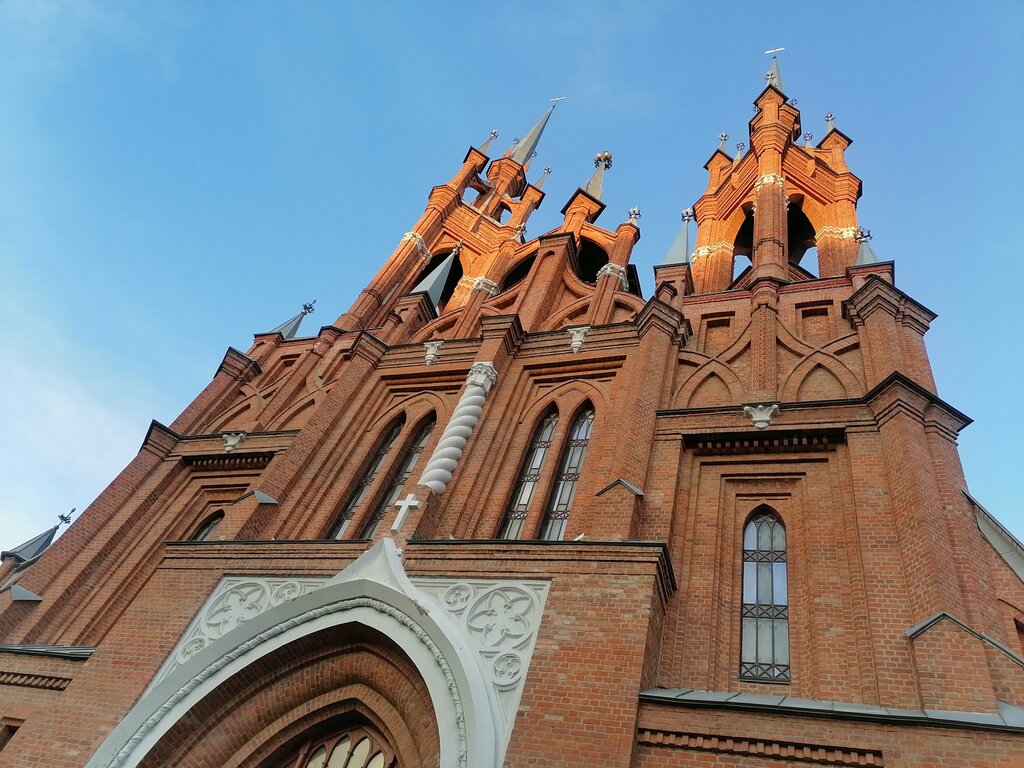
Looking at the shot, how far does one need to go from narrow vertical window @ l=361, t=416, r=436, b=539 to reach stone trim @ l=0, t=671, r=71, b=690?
4758 mm

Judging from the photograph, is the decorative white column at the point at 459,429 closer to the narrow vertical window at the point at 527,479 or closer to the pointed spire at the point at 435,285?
the narrow vertical window at the point at 527,479

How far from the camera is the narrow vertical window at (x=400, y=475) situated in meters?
12.7

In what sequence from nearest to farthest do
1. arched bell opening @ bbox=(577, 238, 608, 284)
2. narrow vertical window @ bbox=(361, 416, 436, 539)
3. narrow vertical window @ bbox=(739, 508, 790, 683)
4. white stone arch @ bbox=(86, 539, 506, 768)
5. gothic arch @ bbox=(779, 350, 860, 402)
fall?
1. white stone arch @ bbox=(86, 539, 506, 768)
2. narrow vertical window @ bbox=(739, 508, 790, 683)
3. gothic arch @ bbox=(779, 350, 860, 402)
4. narrow vertical window @ bbox=(361, 416, 436, 539)
5. arched bell opening @ bbox=(577, 238, 608, 284)

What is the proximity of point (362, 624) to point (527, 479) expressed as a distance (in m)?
3.95

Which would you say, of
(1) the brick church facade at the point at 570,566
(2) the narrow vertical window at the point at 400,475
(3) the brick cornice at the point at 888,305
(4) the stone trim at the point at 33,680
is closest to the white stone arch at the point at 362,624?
(1) the brick church facade at the point at 570,566

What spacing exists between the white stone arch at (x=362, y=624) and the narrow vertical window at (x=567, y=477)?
8.65ft

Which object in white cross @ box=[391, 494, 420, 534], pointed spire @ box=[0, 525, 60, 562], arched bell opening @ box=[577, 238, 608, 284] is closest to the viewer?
white cross @ box=[391, 494, 420, 534]

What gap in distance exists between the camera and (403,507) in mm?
11078

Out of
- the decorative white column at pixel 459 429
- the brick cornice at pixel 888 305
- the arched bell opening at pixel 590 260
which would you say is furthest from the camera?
the arched bell opening at pixel 590 260

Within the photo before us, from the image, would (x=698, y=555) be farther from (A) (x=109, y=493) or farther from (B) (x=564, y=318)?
(A) (x=109, y=493)

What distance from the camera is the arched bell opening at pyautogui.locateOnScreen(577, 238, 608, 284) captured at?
20.6 meters

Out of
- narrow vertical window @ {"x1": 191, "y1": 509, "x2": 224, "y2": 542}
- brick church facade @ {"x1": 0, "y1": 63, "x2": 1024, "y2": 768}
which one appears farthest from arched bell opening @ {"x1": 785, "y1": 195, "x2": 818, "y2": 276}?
narrow vertical window @ {"x1": 191, "y1": 509, "x2": 224, "y2": 542}

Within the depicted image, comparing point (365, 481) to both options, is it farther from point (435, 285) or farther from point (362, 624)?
point (435, 285)

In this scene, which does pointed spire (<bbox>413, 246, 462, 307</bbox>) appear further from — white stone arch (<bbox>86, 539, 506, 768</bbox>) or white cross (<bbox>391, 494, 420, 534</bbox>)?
white stone arch (<bbox>86, 539, 506, 768</bbox>)
